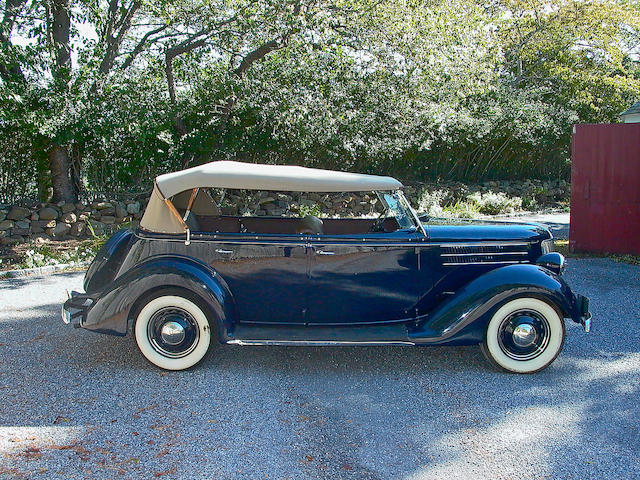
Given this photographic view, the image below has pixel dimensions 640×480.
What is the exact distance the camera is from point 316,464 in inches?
121

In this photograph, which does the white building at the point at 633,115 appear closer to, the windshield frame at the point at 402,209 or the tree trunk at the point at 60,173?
the windshield frame at the point at 402,209

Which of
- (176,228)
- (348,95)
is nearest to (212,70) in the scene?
(348,95)

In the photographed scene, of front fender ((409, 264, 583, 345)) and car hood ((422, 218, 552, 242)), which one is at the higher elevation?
car hood ((422, 218, 552, 242))

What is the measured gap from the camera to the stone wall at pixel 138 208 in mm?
9797

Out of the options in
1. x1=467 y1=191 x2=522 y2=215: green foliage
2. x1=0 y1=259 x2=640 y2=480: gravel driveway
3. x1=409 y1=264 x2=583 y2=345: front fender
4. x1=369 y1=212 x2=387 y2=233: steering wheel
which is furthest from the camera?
x1=467 y1=191 x2=522 y2=215: green foliage

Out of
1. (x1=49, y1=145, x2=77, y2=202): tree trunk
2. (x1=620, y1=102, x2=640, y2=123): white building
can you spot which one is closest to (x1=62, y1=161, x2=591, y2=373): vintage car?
(x1=49, y1=145, x2=77, y2=202): tree trunk

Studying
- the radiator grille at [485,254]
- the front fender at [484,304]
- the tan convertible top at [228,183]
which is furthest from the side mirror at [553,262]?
the tan convertible top at [228,183]

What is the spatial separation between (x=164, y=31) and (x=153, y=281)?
8275 mm

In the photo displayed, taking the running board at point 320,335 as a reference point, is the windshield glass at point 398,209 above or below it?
above

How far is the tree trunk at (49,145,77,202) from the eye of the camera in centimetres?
1028

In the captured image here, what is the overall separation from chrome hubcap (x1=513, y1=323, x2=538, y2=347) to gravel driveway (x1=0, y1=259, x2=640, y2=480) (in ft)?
0.96

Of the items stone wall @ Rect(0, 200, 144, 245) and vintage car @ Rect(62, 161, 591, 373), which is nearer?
vintage car @ Rect(62, 161, 591, 373)

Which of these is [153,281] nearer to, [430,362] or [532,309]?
[430,362]

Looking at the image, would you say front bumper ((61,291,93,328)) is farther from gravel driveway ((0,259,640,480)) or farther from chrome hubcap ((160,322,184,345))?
chrome hubcap ((160,322,184,345))
